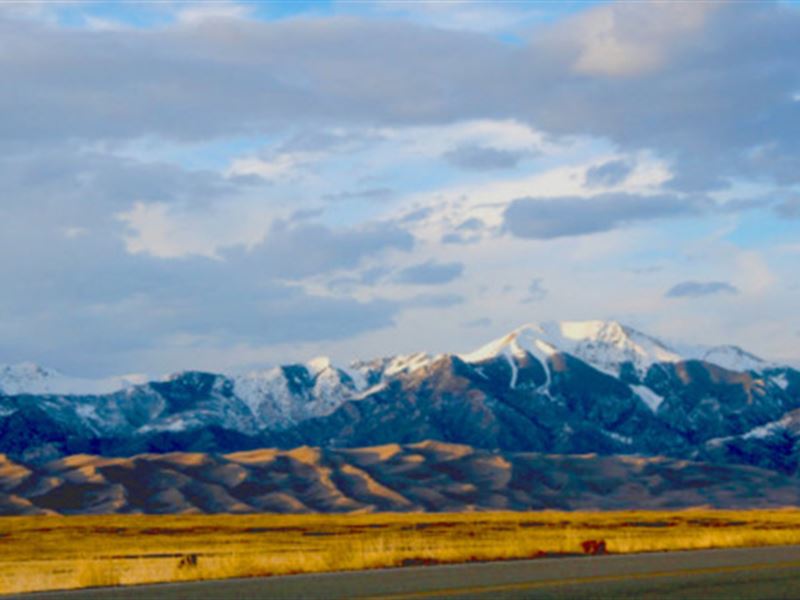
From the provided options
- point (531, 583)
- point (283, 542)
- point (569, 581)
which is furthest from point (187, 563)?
point (283, 542)

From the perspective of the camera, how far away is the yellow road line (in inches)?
670

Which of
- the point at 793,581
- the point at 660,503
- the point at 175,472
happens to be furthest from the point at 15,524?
the point at 660,503

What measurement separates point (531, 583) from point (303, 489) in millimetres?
165081

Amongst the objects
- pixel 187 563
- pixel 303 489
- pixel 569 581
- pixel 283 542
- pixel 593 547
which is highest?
pixel 303 489

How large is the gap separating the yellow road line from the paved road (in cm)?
1

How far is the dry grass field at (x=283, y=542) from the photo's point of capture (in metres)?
24.8

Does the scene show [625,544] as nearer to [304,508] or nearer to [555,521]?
[555,521]

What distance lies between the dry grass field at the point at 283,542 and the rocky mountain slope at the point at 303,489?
51.9 metres

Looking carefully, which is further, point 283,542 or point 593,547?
point 283,542

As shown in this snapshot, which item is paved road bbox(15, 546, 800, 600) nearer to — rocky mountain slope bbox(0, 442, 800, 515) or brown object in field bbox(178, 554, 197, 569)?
brown object in field bbox(178, 554, 197, 569)

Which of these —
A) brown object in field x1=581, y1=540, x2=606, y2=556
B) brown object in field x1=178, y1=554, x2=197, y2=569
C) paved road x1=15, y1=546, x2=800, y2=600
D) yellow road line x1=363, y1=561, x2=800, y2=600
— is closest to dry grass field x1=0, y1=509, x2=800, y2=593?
brown object in field x1=178, y1=554, x2=197, y2=569

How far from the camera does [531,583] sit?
18672 mm

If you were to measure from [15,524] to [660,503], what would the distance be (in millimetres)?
107969

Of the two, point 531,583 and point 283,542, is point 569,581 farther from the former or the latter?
point 283,542
